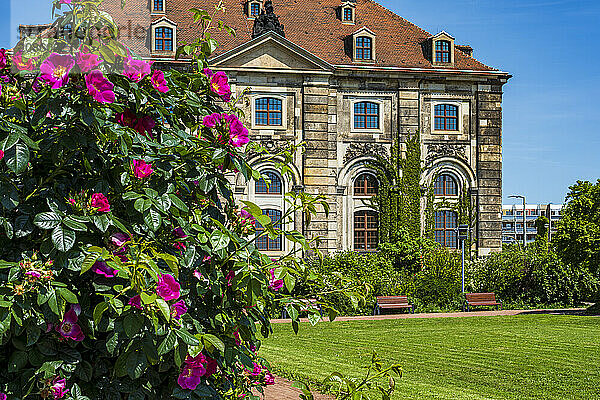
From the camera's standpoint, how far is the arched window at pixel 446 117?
37312 mm

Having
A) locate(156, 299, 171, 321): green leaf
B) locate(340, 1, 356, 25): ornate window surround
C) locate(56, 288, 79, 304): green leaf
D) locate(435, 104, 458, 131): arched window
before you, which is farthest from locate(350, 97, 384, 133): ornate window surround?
locate(156, 299, 171, 321): green leaf

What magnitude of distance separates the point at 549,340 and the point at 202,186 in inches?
663

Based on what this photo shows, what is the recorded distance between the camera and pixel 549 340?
723 inches

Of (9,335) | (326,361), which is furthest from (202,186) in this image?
(326,361)

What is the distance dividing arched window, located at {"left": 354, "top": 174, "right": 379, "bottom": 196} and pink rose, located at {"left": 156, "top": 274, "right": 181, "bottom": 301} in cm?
3328

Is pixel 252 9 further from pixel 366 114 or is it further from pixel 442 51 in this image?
pixel 442 51

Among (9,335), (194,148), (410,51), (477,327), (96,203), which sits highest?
(410,51)

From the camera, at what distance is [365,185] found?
119 ft

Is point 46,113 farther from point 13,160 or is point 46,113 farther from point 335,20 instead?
point 335,20

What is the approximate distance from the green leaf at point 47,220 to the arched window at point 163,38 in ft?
108

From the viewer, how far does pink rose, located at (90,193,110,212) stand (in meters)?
3.21

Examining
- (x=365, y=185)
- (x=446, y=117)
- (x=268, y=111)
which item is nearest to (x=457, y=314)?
(x=365, y=185)

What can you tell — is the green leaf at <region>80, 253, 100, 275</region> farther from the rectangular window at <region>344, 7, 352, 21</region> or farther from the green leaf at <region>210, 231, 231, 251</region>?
the rectangular window at <region>344, 7, 352, 21</region>

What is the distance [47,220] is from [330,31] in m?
36.3
